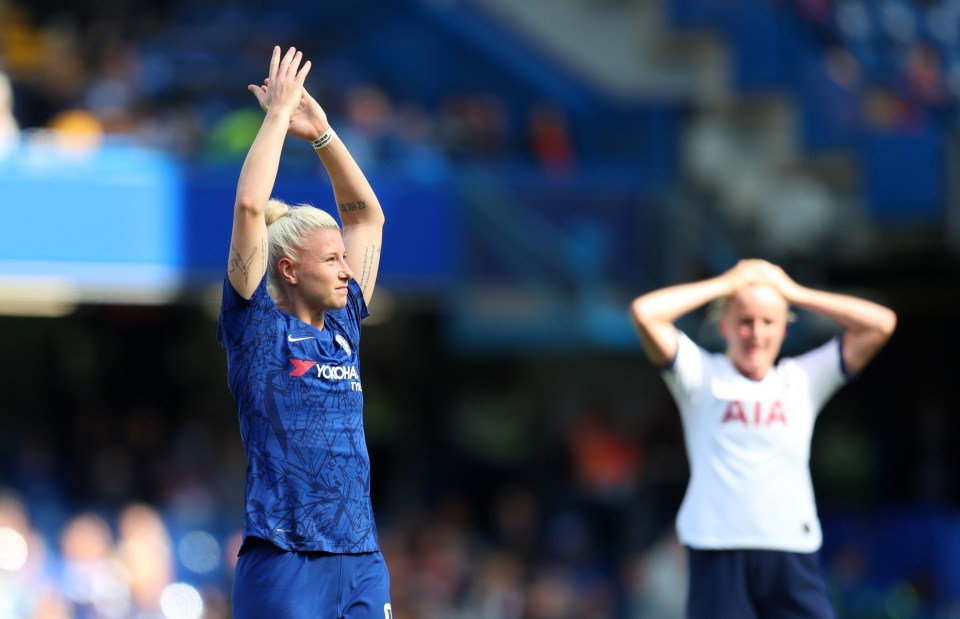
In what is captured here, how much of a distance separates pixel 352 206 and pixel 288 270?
0.48 meters

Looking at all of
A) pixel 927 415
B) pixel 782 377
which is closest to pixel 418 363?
pixel 927 415

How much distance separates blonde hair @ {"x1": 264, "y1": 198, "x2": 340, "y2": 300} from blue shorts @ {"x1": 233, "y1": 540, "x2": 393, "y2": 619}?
812 mm

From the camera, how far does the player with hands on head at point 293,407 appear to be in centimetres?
453

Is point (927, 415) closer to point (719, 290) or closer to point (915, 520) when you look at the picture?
point (915, 520)

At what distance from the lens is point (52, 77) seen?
1512 cm

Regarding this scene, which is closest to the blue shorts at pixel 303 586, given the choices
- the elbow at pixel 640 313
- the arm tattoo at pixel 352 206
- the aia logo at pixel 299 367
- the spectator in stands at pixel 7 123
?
the aia logo at pixel 299 367

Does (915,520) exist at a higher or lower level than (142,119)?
lower

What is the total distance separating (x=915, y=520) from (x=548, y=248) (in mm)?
4006

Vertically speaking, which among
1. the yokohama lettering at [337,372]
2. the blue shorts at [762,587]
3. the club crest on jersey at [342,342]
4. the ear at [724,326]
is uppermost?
the ear at [724,326]

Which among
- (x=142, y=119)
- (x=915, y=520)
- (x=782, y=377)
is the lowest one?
(x=915, y=520)

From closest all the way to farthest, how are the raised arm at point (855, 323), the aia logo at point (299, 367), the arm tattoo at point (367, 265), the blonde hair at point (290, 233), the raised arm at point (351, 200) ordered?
the aia logo at point (299, 367), the blonde hair at point (290, 233), the raised arm at point (351, 200), the arm tattoo at point (367, 265), the raised arm at point (855, 323)

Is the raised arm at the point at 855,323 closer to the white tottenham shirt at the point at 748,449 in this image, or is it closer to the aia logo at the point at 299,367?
the white tottenham shirt at the point at 748,449

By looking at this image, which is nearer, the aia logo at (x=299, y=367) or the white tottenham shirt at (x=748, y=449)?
the aia logo at (x=299, y=367)

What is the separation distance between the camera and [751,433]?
19.9ft
